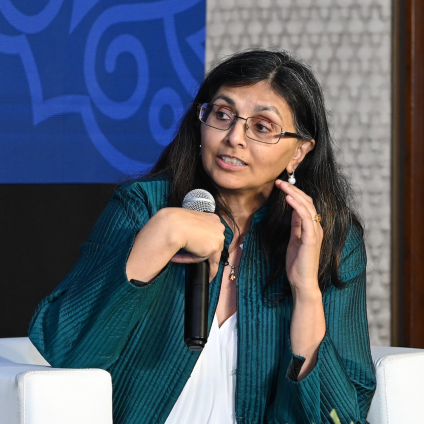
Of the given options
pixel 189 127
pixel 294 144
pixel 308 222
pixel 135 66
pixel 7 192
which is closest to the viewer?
pixel 308 222

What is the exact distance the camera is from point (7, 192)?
264cm

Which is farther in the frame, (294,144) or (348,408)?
(294,144)

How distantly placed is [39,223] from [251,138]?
46.9 inches

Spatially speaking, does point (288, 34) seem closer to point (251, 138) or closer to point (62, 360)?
point (251, 138)

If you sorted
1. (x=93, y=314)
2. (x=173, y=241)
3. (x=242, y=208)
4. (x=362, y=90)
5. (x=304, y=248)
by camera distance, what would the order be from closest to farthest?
(x=173, y=241) → (x=93, y=314) → (x=304, y=248) → (x=242, y=208) → (x=362, y=90)

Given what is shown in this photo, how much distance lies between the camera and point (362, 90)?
121 inches

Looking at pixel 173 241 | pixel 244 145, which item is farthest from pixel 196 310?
pixel 244 145

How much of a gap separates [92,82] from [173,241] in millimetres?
1449

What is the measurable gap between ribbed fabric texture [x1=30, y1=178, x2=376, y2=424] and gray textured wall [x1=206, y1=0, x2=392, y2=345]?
114 centimetres

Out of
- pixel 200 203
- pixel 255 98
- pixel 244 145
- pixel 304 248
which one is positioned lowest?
pixel 304 248

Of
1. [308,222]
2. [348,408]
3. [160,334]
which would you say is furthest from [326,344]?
[160,334]

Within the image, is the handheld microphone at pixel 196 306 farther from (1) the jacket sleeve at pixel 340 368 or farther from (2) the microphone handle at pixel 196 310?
(1) the jacket sleeve at pixel 340 368

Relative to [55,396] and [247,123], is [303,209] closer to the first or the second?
[247,123]

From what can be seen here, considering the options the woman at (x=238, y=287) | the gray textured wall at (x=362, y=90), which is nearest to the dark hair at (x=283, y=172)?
the woman at (x=238, y=287)
